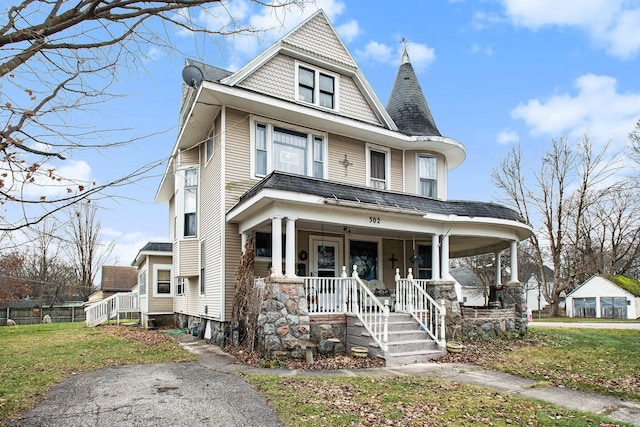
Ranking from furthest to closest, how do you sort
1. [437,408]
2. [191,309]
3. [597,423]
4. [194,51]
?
1. [191,309]
2. [437,408]
3. [597,423]
4. [194,51]

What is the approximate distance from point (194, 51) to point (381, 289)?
32.5ft

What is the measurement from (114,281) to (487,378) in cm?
4057

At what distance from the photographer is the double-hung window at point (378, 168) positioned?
14227 millimetres

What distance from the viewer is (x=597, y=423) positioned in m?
5.28

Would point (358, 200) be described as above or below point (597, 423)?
above

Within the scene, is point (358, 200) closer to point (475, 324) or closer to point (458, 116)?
point (475, 324)

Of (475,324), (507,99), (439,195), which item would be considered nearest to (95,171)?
(475,324)

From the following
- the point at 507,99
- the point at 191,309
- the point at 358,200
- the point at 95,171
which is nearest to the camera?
the point at 95,171

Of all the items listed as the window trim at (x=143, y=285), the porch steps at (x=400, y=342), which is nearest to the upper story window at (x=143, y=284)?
the window trim at (x=143, y=285)

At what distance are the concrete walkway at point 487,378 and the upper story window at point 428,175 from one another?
6988mm

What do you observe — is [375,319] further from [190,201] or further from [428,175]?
[190,201]

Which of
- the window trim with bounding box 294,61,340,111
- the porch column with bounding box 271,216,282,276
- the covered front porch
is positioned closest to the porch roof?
the covered front porch

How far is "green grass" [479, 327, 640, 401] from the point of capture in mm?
7465

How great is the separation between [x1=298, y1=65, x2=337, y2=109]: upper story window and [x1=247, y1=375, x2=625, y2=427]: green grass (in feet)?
29.6
